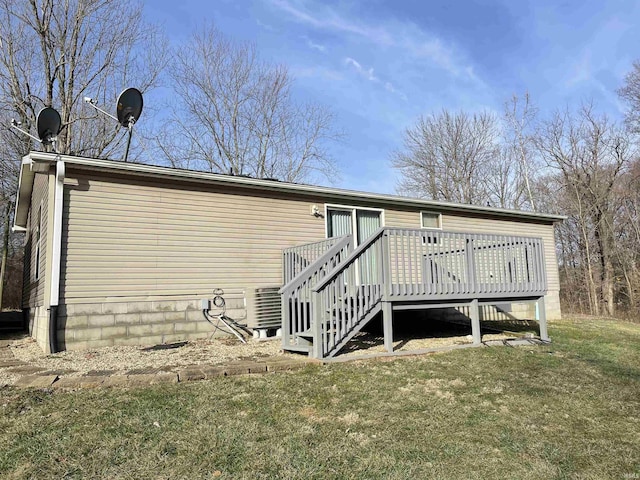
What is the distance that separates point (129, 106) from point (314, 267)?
17.2ft

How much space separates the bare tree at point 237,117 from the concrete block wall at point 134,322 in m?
13.3

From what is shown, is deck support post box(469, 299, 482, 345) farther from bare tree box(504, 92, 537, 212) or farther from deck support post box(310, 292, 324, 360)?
bare tree box(504, 92, 537, 212)

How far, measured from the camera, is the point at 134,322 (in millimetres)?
6535

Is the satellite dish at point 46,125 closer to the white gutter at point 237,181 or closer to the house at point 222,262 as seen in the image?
the house at point 222,262

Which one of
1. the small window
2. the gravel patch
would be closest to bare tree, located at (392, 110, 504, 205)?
the small window

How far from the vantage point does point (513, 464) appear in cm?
260

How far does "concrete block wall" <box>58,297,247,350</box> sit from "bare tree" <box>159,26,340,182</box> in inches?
524

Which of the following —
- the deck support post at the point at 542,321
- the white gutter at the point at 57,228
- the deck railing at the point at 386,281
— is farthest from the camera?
the deck support post at the point at 542,321

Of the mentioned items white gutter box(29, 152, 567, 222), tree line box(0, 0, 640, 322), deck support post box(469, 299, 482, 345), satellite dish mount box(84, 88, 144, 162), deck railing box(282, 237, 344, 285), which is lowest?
deck support post box(469, 299, 482, 345)

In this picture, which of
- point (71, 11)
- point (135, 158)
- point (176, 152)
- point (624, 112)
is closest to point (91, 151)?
point (135, 158)

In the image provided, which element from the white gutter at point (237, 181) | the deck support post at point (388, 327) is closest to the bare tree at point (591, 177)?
the white gutter at point (237, 181)

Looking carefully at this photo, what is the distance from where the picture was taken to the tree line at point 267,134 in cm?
1517

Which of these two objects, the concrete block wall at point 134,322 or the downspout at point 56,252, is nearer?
the downspout at point 56,252

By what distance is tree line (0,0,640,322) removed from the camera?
15172mm
